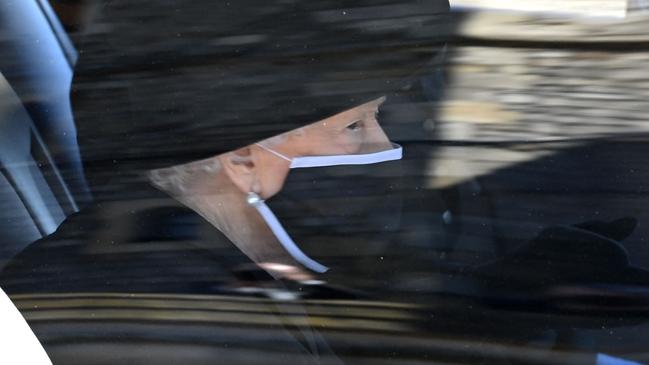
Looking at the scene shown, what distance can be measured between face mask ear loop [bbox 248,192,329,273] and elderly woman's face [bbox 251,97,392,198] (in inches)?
2.0

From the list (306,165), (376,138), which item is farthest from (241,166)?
(376,138)

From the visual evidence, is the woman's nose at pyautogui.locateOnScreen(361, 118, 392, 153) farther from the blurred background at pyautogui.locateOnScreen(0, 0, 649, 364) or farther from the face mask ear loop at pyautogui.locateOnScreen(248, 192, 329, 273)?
the face mask ear loop at pyautogui.locateOnScreen(248, 192, 329, 273)

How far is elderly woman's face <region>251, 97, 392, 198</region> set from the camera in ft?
3.50

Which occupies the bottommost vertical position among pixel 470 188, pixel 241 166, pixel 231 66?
pixel 470 188

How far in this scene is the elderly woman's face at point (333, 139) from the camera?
3.50 feet

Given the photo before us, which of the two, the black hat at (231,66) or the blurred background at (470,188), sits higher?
the black hat at (231,66)

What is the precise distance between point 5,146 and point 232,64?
1.17 ft

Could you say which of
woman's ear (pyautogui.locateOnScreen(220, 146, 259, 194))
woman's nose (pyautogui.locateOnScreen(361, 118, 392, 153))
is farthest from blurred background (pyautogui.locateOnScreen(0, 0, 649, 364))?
woman's ear (pyautogui.locateOnScreen(220, 146, 259, 194))

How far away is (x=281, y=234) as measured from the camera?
111 cm

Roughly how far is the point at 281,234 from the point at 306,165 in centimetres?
11

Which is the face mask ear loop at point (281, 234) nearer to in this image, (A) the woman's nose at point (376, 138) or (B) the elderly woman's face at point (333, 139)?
(B) the elderly woman's face at point (333, 139)

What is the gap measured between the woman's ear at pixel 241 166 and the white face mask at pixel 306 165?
0.02 m

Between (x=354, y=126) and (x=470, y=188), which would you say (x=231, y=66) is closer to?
(x=354, y=126)

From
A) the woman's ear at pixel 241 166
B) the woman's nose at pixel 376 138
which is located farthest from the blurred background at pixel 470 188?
the woman's ear at pixel 241 166
